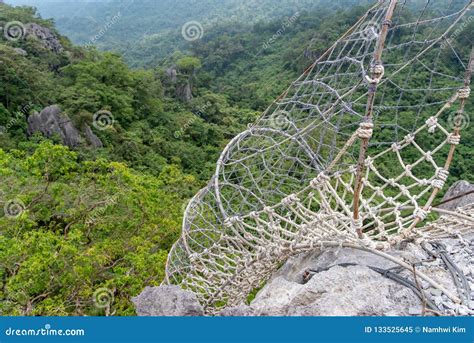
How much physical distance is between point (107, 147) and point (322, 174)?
7736mm

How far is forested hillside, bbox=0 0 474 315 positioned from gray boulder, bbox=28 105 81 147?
0.03 metres

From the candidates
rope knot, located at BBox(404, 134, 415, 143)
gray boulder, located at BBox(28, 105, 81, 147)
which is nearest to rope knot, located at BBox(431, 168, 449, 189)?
rope knot, located at BBox(404, 134, 415, 143)

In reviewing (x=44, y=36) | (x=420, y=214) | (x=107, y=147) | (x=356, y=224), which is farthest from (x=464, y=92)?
(x=44, y=36)

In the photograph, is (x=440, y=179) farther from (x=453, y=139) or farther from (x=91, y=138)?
(x=91, y=138)

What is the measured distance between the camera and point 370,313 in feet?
5.31

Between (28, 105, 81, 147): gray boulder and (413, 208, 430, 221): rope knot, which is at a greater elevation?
(28, 105, 81, 147): gray boulder

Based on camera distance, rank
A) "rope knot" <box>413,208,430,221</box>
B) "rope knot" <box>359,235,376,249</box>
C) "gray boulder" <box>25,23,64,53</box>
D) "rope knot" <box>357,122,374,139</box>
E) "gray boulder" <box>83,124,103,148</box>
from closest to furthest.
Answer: "rope knot" <box>357,122,374,139</box>
"rope knot" <box>359,235,376,249</box>
"rope knot" <box>413,208,430,221</box>
"gray boulder" <box>83,124,103,148</box>
"gray boulder" <box>25,23,64,53</box>

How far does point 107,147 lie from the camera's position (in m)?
9.05

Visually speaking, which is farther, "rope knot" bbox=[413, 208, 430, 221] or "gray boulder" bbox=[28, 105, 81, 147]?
"gray boulder" bbox=[28, 105, 81, 147]

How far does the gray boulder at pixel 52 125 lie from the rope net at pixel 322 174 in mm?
6367

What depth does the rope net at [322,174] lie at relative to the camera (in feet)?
6.86

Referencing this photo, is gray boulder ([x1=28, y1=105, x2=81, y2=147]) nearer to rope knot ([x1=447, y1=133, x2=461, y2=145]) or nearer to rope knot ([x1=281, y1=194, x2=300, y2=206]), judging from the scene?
rope knot ([x1=281, y1=194, x2=300, y2=206])

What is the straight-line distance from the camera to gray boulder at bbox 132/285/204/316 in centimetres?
190

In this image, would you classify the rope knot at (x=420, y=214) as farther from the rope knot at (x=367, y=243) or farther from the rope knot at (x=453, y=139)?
the rope knot at (x=453, y=139)
